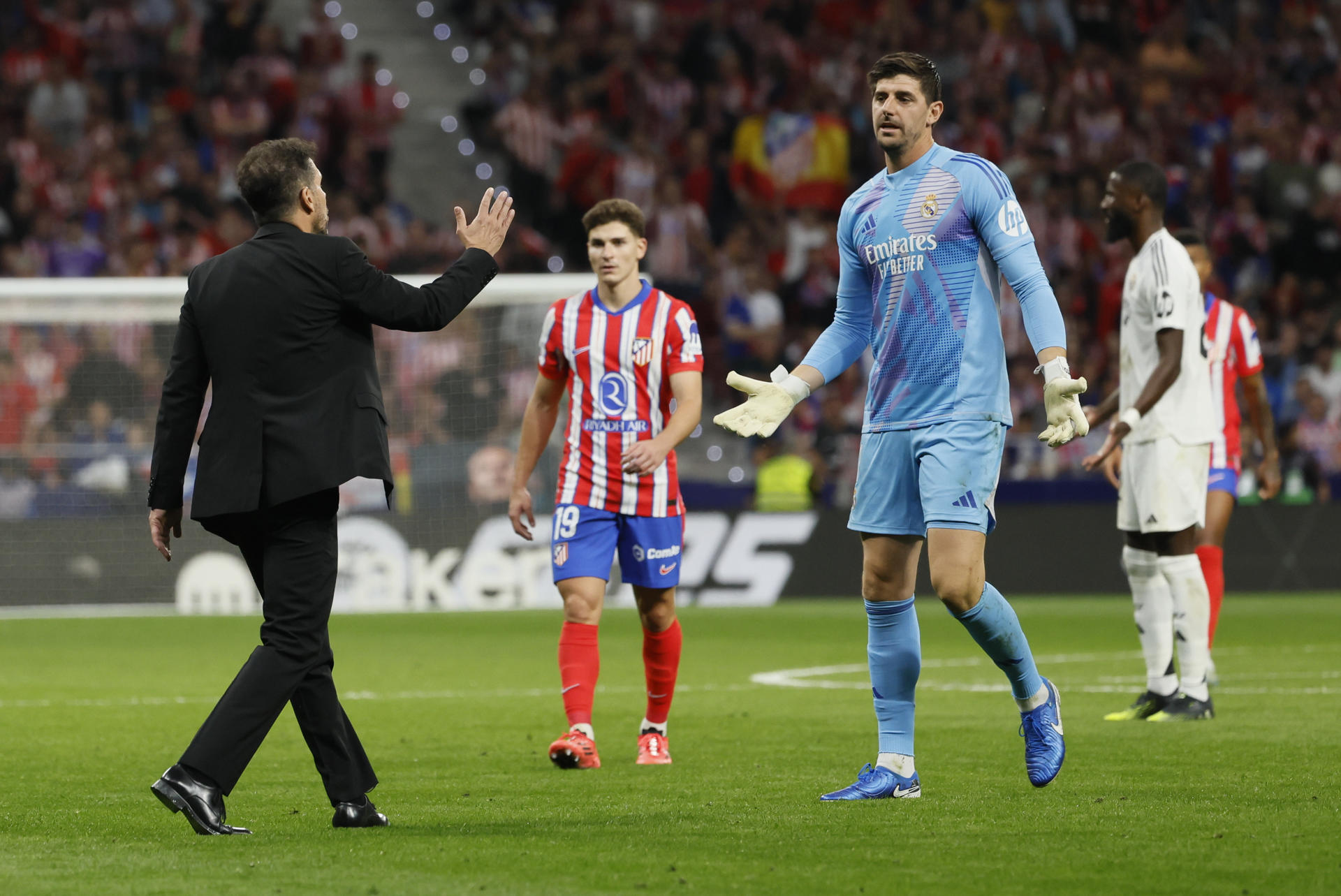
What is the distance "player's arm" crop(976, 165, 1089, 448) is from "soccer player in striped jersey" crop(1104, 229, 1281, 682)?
3.46 meters

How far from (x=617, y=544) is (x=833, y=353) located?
5.50 feet

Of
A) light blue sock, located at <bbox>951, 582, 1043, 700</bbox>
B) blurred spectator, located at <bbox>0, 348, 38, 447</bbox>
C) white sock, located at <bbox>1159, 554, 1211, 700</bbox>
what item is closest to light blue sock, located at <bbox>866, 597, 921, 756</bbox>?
light blue sock, located at <bbox>951, 582, 1043, 700</bbox>

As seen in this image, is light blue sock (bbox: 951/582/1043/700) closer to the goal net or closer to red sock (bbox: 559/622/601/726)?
red sock (bbox: 559/622/601/726)

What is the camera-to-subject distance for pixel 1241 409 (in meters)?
18.8

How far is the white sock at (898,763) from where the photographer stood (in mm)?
Answer: 5773

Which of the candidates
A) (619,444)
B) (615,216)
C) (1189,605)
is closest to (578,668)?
(619,444)

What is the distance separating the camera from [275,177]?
5.27 m

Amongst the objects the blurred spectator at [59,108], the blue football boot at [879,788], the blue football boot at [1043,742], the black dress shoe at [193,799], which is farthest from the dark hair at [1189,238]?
the blurred spectator at [59,108]

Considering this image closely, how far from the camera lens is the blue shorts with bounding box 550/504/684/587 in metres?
7.23

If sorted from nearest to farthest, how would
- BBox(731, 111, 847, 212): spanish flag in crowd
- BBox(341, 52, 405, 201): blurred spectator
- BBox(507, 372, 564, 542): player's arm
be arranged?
BBox(507, 372, 564, 542): player's arm → BBox(341, 52, 405, 201): blurred spectator → BBox(731, 111, 847, 212): spanish flag in crowd

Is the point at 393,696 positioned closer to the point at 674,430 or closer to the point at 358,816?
the point at 674,430

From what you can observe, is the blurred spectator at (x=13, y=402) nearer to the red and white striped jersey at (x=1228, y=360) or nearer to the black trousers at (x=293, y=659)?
the red and white striped jersey at (x=1228, y=360)

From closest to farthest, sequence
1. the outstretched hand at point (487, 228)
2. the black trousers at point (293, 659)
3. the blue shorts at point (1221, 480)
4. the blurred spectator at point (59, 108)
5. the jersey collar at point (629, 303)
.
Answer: the black trousers at point (293, 659)
the outstretched hand at point (487, 228)
the jersey collar at point (629, 303)
the blue shorts at point (1221, 480)
the blurred spectator at point (59, 108)

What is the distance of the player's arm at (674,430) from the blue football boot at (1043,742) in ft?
5.76
